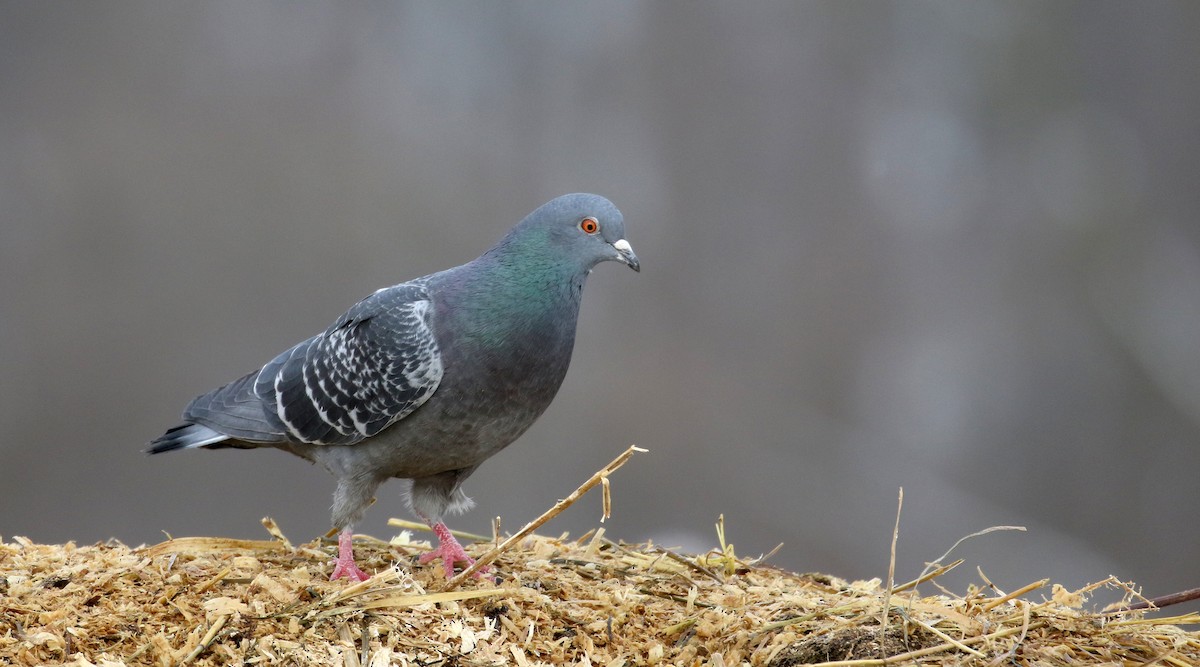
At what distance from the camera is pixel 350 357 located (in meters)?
4.05

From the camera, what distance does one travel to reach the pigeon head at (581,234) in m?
3.90

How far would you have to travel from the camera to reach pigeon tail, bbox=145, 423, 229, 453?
428 cm

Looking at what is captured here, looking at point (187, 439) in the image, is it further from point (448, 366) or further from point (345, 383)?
point (448, 366)

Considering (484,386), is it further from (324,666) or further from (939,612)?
(939,612)

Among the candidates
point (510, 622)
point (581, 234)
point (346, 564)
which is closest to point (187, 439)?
point (346, 564)

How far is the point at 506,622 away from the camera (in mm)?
3084

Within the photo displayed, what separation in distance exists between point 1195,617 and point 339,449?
9.29 ft

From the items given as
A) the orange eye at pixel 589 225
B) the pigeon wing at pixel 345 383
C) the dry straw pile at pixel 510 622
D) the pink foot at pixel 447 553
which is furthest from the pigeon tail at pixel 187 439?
the orange eye at pixel 589 225

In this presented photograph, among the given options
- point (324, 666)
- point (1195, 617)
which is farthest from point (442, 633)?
point (1195, 617)

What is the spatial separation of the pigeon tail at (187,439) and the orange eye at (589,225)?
1.65 meters

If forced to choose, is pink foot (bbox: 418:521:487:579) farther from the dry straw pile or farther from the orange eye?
the orange eye

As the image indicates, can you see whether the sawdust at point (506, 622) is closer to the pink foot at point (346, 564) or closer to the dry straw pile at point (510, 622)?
Answer: the dry straw pile at point (510, 622)

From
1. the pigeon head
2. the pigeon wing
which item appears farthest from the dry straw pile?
the pigeon head

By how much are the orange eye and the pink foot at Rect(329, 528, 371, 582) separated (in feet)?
4.47
